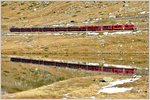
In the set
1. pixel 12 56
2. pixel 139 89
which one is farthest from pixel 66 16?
pixel 139 89

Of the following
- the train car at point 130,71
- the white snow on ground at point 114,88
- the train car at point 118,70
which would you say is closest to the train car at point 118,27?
the train car at point 118,70

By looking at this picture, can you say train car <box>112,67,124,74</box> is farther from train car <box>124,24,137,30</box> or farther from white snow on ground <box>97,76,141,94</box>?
train car <box>124,24,137,30</box>

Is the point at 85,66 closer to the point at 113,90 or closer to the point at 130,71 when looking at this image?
the point at 130,71

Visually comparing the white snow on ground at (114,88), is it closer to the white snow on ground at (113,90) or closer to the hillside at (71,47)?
the white snow on ground at (113,90)

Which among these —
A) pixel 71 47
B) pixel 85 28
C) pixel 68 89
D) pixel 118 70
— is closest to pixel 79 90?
pixel 68 89

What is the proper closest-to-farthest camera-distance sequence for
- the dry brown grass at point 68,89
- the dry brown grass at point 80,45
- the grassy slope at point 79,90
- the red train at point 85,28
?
1. the grassy slope at point 79,90
2. the dry brown grass at point 68,89
3. the dry brown grass at point 80,45
4. the red train at point 85,28

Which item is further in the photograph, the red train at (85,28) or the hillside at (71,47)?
the red train at (85,28)

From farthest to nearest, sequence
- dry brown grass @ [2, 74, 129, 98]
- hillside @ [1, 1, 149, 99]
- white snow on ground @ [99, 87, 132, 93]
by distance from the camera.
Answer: hillside @ [1, 1, 149, 99], white snow on ground @ [99, 87, 132, 93], dry brown grass @ [2, 74, 129, 98]

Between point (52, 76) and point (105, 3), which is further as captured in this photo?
point (105, 3)

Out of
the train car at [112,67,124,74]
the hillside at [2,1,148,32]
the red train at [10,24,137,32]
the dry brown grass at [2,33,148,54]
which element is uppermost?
the hillside at [2,1,148,32]

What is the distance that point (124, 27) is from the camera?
330ft

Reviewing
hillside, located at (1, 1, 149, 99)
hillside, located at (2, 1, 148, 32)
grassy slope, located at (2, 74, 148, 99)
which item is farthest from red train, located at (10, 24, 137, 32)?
grassy slope, located at (2, 74, 148, 99)

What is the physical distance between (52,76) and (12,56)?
25444 millimetres

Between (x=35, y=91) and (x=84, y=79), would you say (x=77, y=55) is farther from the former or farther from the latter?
(x=35, y=91)
